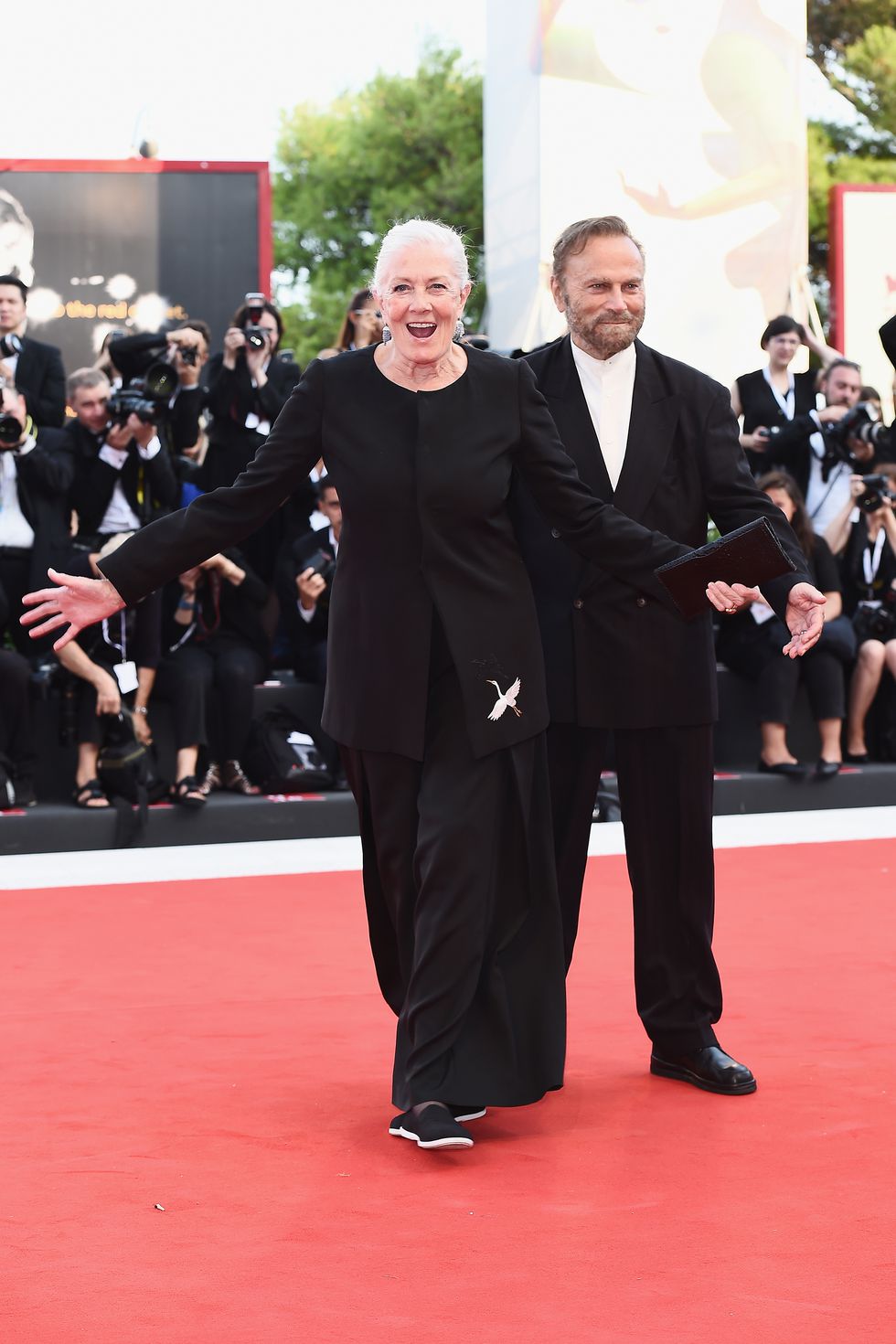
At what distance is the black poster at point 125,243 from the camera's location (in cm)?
1001

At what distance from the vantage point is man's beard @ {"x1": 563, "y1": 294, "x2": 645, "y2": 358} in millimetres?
3797

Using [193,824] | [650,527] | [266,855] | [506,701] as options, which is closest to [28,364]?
[193,824]

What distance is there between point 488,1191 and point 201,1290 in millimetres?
632

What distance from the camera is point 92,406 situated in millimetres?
7406

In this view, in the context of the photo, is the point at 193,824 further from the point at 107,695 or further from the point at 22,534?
the point at 22,534

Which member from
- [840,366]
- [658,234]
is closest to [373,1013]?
[840,366]

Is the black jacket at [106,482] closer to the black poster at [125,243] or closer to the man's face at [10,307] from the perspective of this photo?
the man's face at [10,307]

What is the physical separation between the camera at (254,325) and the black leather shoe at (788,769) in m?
2.85

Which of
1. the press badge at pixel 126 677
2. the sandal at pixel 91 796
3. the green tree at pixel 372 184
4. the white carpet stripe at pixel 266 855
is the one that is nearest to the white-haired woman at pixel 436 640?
the white carpet stripe at pixel 266 855

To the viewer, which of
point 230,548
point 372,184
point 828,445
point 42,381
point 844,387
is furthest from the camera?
point 372,184

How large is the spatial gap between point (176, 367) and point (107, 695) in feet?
4.84

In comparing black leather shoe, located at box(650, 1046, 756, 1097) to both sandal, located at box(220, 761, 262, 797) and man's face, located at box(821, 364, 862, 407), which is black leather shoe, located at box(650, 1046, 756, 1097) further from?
man's face, located at box(821, 364, 862, 407)

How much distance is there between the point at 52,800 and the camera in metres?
7.47

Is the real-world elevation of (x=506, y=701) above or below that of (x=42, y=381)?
below
